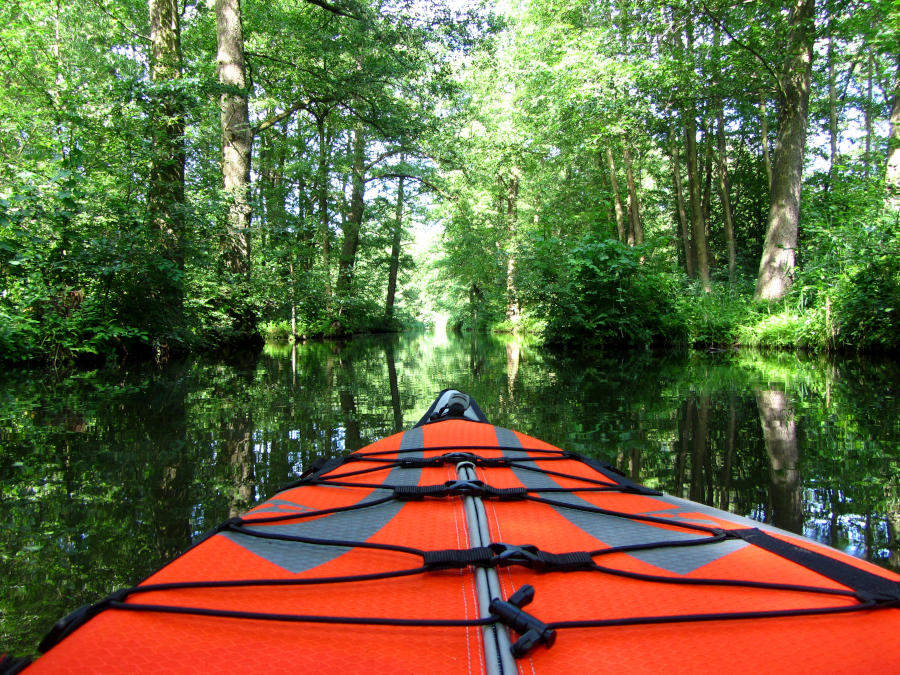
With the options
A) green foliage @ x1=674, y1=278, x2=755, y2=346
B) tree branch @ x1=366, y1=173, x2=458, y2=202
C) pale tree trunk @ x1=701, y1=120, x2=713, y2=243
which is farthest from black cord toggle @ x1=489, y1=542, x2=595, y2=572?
tree branch @ x1=366, y1=173, x2=458, y2=202

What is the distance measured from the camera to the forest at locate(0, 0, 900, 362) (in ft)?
18.5

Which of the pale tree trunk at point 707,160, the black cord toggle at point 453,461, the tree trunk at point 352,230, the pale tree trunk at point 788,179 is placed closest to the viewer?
the black cord toggle at point 453,461

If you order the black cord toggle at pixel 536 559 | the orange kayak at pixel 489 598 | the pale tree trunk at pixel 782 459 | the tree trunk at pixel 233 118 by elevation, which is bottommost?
the pale tree trunk at pixel 782 459

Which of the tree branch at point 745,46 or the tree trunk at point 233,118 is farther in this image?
the tree branch at point 745,46

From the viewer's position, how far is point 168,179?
249 inches

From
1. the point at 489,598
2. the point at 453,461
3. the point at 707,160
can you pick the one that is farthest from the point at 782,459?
the point at 707,160

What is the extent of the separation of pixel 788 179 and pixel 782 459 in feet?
28.0

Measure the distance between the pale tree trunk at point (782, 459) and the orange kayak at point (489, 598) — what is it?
643 millimetres

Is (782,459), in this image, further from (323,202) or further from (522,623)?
(323,202)

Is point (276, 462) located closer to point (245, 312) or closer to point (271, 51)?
point (245, 312)

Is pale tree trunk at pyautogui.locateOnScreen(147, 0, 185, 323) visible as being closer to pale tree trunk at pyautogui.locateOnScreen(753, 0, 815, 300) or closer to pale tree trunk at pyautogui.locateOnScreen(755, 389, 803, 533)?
pale tree trunk at pyautogui.locateOnScreen(755, 389, 803, 533)

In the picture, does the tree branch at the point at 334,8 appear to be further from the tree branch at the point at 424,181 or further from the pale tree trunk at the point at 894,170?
the pale tree trunk at the point at 894,170

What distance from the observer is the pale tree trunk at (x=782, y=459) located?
71.5 inches

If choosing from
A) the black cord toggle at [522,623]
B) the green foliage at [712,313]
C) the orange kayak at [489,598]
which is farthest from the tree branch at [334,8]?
the black cord toggle at [522,623]
